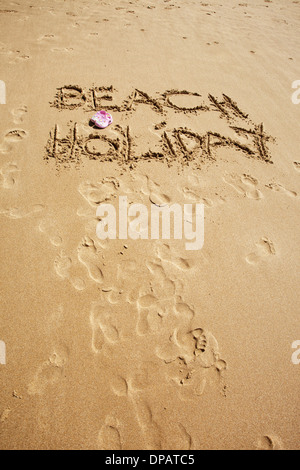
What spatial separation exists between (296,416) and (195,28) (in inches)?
250

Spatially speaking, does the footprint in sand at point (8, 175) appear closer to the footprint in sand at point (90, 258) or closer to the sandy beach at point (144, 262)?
the sandy beach at point (144, 262)

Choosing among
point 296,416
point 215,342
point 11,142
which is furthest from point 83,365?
point 11,142

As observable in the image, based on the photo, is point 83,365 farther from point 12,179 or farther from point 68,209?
point 12,179

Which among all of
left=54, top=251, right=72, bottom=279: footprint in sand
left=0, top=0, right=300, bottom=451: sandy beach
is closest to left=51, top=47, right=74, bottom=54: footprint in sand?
left=0, top=0, right=300, bottom=451: sandy beach

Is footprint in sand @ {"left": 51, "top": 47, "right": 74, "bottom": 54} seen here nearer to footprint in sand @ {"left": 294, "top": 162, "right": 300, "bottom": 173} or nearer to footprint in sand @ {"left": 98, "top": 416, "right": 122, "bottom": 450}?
footprint in sand @ {"left": 294, "top": 162, "right": 300, "bottom": 173}

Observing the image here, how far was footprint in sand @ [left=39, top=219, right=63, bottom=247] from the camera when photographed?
1964 mm

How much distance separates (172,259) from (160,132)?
166 cm

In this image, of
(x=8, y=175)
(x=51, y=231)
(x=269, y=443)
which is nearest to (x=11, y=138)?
(x=8, y=175)

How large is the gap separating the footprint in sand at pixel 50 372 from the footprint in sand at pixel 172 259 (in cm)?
98

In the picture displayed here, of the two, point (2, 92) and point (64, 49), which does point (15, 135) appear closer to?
point (2, 92)

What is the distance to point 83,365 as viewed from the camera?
154 centimetres

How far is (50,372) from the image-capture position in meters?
1.50

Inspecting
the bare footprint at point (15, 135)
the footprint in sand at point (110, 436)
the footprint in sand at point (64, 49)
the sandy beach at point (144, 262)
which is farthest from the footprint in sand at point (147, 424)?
the footprint in sand at point (64, 49)

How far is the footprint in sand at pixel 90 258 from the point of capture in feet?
6.04
